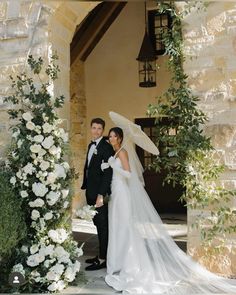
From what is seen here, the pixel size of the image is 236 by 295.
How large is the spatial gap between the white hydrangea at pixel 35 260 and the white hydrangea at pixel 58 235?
0.17 m

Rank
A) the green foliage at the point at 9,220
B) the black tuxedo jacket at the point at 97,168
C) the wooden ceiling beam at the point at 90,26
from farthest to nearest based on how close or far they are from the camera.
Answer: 1. the wooden ceiling beam at the point at 90,26
2. the black tuxedo jacket at the point at 97,168
3. the green foliage at the point at 9,220

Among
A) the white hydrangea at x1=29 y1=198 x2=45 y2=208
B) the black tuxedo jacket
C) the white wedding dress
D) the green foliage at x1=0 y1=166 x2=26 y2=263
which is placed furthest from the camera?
the black tuxedo jacket

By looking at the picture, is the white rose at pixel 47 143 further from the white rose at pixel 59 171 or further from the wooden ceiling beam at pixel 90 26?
the wooden ceiling beam at pixel 90 26

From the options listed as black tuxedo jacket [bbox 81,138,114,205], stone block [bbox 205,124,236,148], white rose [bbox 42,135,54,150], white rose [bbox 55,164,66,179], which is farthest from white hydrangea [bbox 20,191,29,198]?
stone block [bbox 205,124,236,148]

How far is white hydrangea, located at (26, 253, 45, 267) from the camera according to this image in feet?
10.7

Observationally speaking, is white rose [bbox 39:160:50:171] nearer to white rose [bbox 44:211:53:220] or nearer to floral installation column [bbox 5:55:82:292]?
floral installation column [bbox 5:55:82:292]

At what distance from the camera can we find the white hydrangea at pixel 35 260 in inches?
129

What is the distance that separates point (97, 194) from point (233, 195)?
1.32 meters

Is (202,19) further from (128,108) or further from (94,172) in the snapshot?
(128,108)

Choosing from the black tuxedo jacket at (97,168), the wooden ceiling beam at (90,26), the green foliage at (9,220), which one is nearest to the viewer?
the green foliage at (9,220)

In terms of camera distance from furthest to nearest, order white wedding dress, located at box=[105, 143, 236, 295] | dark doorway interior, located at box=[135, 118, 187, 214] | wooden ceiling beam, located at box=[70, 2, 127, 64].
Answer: dark doorway interior, located at box=[135, 118, 187, 214], wooden ceiling beam, located at box=[70, 2, 127, 64], white wedding dress, located at box=[105, 143, 236, 295]

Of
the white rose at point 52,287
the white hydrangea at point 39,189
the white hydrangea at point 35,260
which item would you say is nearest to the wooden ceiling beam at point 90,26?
the white hydrangea at point 39,189

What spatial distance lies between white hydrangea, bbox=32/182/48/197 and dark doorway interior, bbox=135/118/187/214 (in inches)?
180

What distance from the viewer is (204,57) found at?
3.39 meters
